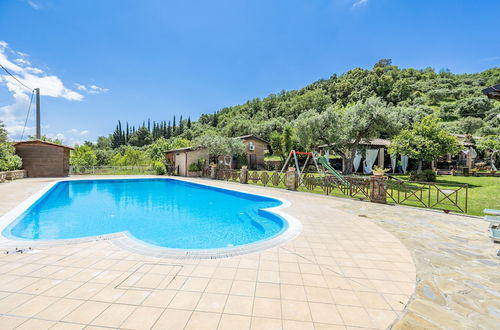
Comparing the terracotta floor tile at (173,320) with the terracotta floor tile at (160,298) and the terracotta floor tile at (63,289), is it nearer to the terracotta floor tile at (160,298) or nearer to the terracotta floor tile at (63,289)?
the terracotta floor tile at (160,298)

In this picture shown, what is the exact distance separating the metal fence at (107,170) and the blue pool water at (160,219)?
34.4 feet

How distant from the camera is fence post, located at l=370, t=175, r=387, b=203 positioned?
8.74 metres

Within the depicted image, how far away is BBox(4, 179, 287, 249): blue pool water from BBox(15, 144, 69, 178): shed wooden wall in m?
9.42

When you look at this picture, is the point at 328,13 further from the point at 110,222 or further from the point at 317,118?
the point at 110,222

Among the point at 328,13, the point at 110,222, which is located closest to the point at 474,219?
the point at 110,222

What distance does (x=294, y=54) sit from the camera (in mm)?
22047

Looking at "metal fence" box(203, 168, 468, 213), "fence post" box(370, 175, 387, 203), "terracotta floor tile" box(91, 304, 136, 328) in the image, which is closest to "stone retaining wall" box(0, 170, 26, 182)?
"metal fence" box(203, 168, 468, 213)

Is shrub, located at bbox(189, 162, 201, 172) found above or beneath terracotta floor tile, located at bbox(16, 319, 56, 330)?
above

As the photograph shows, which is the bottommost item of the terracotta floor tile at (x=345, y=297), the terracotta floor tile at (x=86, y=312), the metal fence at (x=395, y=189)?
the terracotta floor tile at (x=345, y=297)

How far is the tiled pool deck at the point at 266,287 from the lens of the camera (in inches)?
86.7

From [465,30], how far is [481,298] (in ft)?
68.2

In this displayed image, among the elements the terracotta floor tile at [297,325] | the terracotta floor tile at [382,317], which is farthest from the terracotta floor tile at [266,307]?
the terracotta floor tile at [382,317]

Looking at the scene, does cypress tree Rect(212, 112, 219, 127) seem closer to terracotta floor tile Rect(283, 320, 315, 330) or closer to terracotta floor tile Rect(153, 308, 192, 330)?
terracotta floor tile Rect(153, 308, 192, 330)

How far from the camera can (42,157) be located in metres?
18.2
